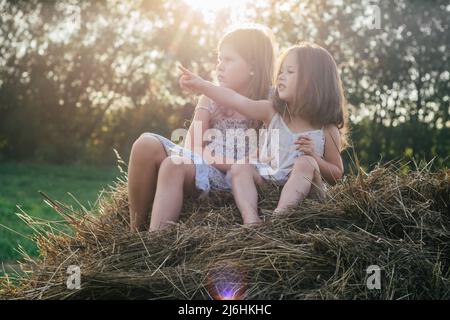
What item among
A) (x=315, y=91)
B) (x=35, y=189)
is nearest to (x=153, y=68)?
(x=35, y=189)

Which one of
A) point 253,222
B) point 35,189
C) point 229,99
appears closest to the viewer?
point 253,222

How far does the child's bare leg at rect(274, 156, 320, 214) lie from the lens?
2.81 metres

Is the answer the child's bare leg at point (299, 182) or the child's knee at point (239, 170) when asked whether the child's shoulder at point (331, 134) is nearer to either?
the child's bare leg at point (299, 182)

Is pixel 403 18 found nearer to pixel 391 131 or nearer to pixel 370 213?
pixel 391 131

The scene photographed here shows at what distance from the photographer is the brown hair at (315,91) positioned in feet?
10.5

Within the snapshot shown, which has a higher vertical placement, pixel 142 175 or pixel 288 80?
pixel 288 80

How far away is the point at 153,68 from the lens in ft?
43.0

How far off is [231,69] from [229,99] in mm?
286

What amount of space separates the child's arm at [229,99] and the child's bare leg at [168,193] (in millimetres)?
379

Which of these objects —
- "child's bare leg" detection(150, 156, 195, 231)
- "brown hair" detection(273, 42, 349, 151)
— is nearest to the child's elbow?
"brown hair" detection(273, 42, 349, 151)

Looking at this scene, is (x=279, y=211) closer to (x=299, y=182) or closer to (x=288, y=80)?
(x=299, y=182)

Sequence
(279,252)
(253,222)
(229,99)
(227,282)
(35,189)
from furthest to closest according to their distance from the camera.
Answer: (35,189) → (229,99) → (253,222) → (279,252) → (227,282)

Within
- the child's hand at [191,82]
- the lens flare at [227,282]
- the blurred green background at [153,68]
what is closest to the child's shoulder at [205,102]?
the child's hand at [191,82]

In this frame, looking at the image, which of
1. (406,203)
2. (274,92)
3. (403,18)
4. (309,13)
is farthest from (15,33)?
(406,203)
